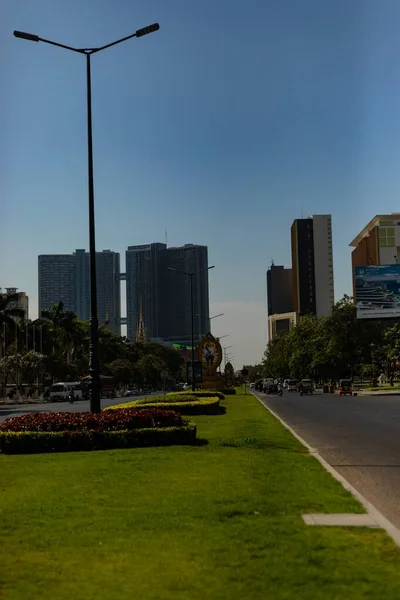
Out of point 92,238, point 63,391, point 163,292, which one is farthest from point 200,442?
point 163,292

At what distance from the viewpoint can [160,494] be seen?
842 centimetres

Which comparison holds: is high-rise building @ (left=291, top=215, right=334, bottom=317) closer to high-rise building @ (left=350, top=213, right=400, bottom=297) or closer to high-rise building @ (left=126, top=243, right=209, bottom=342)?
high-rise building @ (left=126, top=243, right=209, bottom=342)

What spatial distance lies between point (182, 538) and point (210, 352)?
44.7 m

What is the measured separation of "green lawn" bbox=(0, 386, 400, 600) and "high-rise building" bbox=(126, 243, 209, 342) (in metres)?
127

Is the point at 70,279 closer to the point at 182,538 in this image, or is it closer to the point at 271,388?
the point at 271,388

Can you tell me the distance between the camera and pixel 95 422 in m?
14.6

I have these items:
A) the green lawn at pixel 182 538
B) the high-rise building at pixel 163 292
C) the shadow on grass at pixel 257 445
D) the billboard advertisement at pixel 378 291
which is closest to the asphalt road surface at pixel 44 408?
the shadow on grass at pixel 257 445

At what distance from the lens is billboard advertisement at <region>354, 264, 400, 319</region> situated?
64500 mm

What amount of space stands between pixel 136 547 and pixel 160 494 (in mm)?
2510

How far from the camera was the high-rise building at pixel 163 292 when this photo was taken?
150 meters

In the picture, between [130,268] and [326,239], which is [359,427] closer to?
[130,268]

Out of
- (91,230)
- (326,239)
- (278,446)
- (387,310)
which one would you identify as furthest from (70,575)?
(326,239)

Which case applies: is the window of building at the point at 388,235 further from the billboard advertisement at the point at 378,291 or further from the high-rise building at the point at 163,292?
the billboard advertisement at the point at 378,291

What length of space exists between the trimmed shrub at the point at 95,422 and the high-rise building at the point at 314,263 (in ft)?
555
